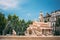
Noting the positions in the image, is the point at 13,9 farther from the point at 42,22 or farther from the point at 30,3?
the point at 42,22

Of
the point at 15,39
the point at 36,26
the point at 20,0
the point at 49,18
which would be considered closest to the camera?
the point at 15,39

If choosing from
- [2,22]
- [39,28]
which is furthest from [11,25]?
[39,28]

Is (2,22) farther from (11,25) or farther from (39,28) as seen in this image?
(39,28)

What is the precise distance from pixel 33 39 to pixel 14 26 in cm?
373

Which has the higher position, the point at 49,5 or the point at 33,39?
the point at 49,5

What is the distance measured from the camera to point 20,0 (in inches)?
251

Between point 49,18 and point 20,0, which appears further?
point 49,18

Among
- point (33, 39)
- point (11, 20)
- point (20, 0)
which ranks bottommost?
point (33, 39)

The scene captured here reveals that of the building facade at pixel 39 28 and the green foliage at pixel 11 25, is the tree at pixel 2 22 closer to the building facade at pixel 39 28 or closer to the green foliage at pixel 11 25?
the green foliage at pixel 11 25

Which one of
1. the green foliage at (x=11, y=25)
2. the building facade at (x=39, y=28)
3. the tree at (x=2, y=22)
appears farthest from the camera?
the building facade at (x=39, y=28)

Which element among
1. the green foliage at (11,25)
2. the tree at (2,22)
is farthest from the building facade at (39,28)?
the tree at (2,22)

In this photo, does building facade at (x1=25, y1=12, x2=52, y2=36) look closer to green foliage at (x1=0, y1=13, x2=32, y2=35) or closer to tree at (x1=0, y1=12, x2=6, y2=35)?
green foliage at (x1=0, y1=13, x2=32, y2=35)

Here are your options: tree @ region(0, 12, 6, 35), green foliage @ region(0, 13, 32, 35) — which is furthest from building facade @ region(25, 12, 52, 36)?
tree @ region(0, 12, 6, 35)

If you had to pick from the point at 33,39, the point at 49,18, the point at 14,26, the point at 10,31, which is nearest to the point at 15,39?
the point at 33,39
